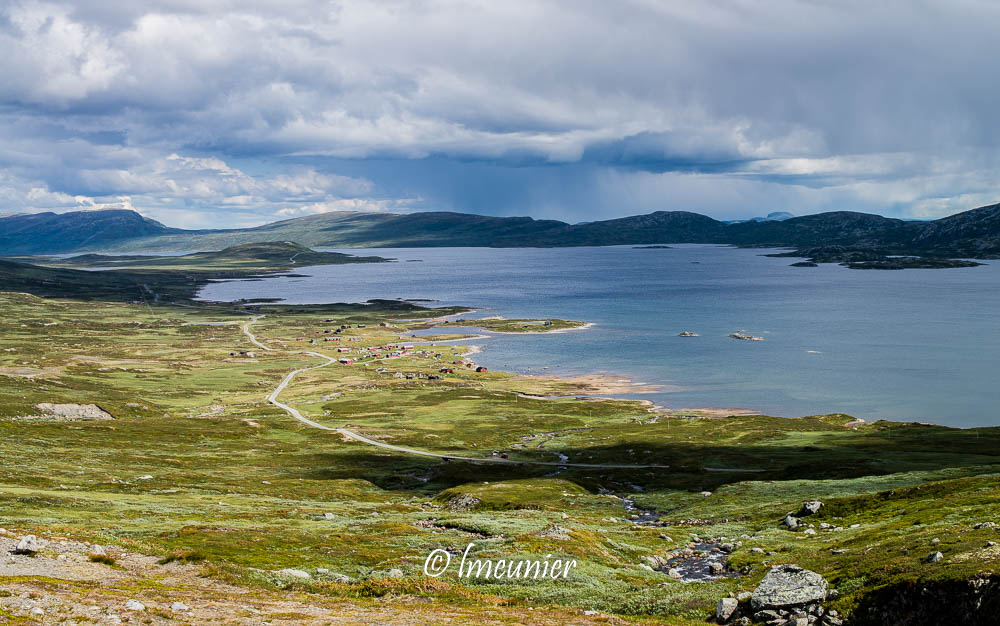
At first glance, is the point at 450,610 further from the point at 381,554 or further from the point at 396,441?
the point at 396,441

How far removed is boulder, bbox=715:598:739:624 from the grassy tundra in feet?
3.05

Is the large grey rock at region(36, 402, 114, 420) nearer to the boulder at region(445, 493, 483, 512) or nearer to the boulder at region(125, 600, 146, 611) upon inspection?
the boulder at region(445, 493, 483, 512)

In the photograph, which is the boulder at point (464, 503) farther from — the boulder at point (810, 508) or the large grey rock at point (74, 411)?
the large grey rock at point (74, 411)

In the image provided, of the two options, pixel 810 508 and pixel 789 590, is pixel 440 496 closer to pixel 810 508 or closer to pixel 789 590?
pixel 810 508

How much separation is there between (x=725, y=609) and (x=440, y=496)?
5147cm

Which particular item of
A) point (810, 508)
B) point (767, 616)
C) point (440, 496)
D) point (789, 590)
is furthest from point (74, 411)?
point (789, 590)

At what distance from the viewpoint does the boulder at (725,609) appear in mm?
30945

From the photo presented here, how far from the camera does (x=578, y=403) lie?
148m

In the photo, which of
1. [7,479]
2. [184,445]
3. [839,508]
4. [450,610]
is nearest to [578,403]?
[184,445]

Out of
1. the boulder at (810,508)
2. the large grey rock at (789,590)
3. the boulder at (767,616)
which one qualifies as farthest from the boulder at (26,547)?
the boulder at (810,508)

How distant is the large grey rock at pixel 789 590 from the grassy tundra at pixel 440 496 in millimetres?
1252

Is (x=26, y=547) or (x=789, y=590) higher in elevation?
(x=26, y=547)

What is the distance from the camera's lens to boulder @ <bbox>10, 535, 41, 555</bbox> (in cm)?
3366

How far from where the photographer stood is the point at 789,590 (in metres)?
30.3
